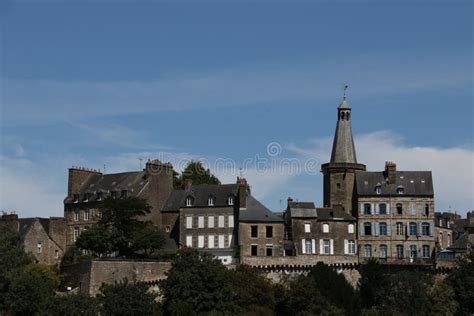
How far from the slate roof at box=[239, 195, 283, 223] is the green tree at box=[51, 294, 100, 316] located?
48.9 feet

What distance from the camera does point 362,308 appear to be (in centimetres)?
7431

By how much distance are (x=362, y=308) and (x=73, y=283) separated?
21.1 metres

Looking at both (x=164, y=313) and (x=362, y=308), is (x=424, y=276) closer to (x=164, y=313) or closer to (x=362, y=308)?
(x=362, y=308)

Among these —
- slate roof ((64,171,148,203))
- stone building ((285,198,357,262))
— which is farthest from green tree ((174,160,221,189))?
stone building ((285,198,357,262))

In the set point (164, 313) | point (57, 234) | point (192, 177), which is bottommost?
point (164, 313)

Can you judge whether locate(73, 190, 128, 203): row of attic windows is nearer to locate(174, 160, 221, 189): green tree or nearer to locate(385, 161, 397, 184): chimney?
locate(174, 160, 221, 189): green tree

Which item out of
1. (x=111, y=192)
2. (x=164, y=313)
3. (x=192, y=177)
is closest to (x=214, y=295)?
(x=164, y=313)

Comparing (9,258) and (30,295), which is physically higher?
(9,258)

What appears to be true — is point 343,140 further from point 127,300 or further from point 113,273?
point 127,300

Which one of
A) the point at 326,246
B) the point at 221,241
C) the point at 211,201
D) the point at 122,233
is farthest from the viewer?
the point at 211,201

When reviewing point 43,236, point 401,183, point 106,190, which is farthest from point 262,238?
point 43,236

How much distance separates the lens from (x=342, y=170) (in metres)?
85.8

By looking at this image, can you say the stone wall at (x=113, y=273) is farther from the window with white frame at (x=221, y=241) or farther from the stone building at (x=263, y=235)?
the stone building at (x=263, y=235)

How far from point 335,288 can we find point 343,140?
669 inches
